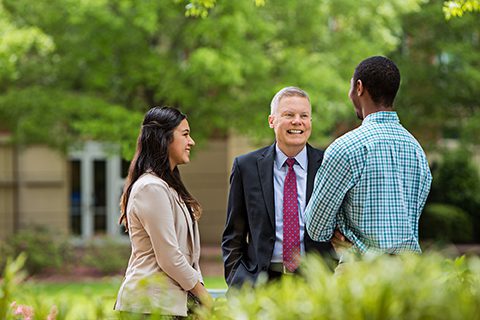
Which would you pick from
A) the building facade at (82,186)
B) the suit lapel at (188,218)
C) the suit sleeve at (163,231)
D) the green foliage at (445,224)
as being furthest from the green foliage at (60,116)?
the suit sleeve at (163,231)

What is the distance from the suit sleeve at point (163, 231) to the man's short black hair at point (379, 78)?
1.18m

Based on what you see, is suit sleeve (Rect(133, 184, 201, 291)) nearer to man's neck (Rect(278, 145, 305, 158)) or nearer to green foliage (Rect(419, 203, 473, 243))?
man's neck (Rect(278, 145, 305, 158))

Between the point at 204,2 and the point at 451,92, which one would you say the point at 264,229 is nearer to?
the point at 204,2

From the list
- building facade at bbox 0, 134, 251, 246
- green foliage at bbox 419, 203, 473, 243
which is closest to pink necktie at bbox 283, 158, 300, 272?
green foliage at bbox 419, 203, 473, 243

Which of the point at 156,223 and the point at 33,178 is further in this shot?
the point at 33,178

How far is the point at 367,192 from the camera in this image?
4.92 metres

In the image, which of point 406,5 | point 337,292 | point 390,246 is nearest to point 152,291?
point 390,246

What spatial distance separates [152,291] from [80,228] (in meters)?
25.1

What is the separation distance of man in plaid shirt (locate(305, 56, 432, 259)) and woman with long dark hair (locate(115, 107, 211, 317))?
2.35 ft

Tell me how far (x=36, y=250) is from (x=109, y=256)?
5.54 ft

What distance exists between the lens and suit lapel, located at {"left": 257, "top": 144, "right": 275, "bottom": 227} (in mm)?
5680

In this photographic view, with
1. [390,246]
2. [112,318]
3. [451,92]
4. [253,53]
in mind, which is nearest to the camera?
[112,318]

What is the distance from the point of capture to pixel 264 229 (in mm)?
5629

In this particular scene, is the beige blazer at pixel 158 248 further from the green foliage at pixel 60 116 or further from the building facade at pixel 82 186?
the building facade at pixel 82 186
